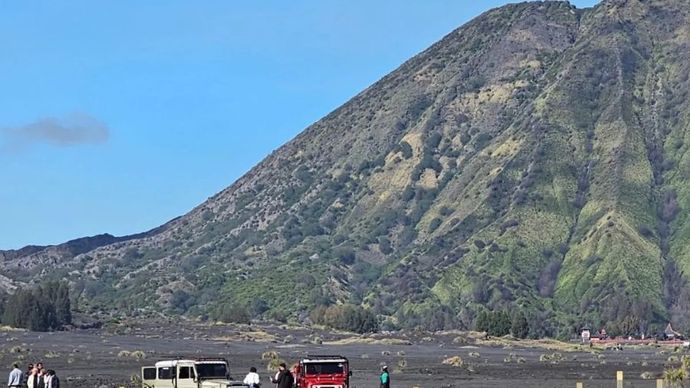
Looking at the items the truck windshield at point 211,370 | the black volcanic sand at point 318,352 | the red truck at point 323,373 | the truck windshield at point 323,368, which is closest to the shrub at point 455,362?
the black volcanic sand at point 318,352

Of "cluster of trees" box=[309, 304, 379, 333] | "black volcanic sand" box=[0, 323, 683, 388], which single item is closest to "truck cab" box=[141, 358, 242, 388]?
"black volcanic sand" box=[0, 323, 683, 388]

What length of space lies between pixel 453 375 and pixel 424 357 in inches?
1301

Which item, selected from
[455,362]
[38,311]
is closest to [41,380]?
[455,362]

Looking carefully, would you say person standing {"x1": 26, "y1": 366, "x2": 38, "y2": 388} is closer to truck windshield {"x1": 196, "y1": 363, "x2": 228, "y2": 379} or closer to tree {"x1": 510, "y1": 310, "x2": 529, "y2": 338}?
truck windshield {"x1": 196, "y1": 363, "x2": 228, "y2": 379}

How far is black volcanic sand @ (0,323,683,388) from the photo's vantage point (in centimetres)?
8650

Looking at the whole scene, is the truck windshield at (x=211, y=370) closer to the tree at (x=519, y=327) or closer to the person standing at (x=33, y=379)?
the person standing at (x=33, y=379)

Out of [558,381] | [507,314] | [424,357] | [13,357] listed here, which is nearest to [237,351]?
[424,357]

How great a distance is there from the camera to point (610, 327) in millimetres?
196000

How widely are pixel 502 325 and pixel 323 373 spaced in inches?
4969

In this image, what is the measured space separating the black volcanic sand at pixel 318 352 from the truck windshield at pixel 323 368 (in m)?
17.7

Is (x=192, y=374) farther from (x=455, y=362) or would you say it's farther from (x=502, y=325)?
(x=502, y=325)

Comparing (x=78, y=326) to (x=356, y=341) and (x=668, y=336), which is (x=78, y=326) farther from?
(x=668, y=336)

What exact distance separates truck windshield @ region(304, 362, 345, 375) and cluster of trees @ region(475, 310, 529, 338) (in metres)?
123

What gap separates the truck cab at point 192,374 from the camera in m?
56.9
